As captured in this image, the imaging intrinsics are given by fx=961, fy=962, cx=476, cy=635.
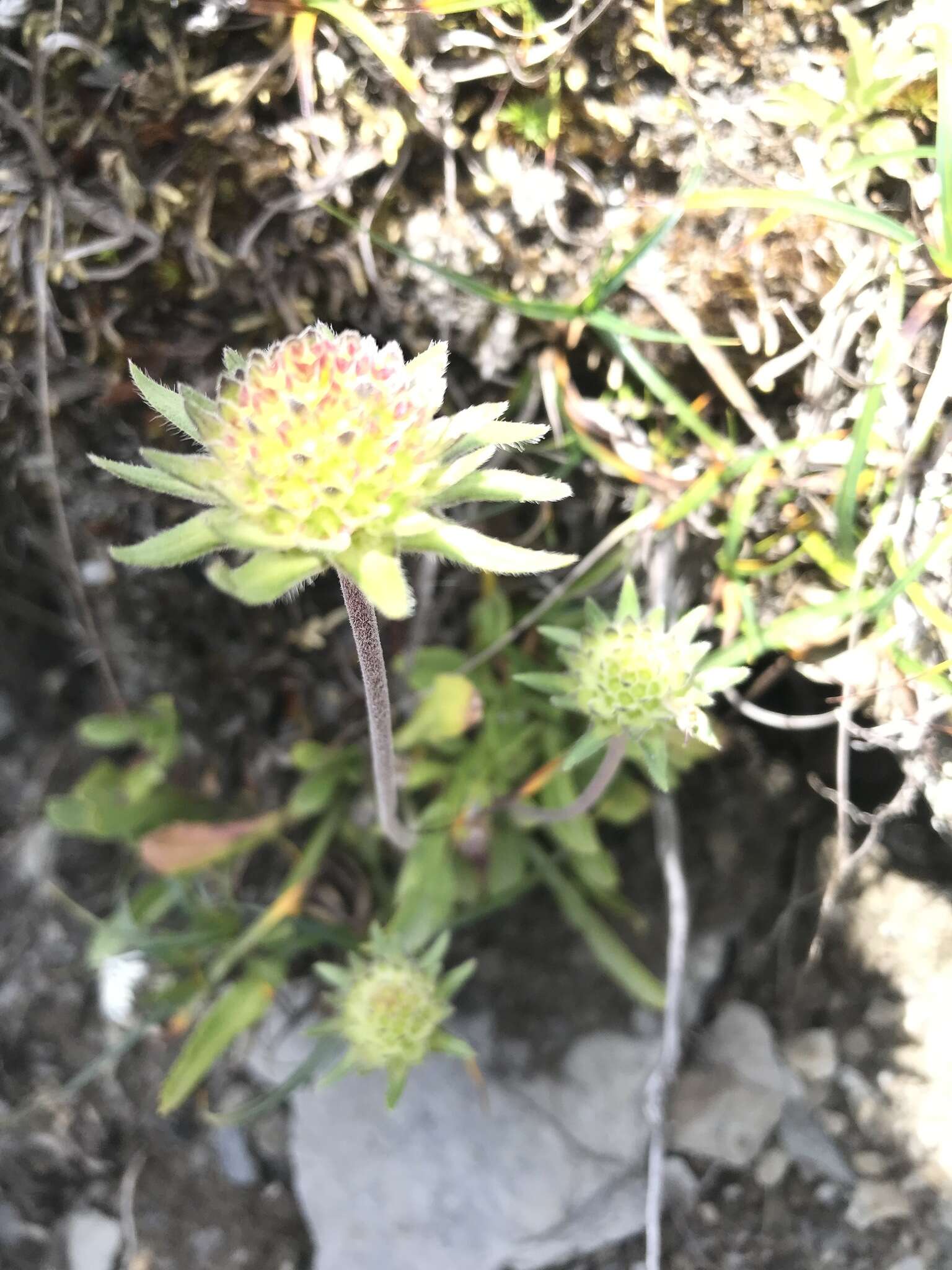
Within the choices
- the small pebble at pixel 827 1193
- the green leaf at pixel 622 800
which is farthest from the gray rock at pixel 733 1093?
the green leaf at pixel 622 800

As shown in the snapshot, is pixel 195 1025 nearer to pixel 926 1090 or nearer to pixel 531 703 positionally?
pixel 531 703

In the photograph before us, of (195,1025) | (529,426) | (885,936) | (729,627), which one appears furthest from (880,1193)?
(529,426)

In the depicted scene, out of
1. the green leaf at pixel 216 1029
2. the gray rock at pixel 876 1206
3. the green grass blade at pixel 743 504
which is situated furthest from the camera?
the green leaf at pixel 216 1029

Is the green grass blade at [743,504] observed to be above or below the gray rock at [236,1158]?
above

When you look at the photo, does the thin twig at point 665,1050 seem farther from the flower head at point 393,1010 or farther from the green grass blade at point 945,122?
the green grass blade at point 945,122

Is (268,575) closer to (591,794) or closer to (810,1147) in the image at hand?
(591,794)

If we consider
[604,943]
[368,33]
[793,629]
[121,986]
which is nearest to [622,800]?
[604,943]
